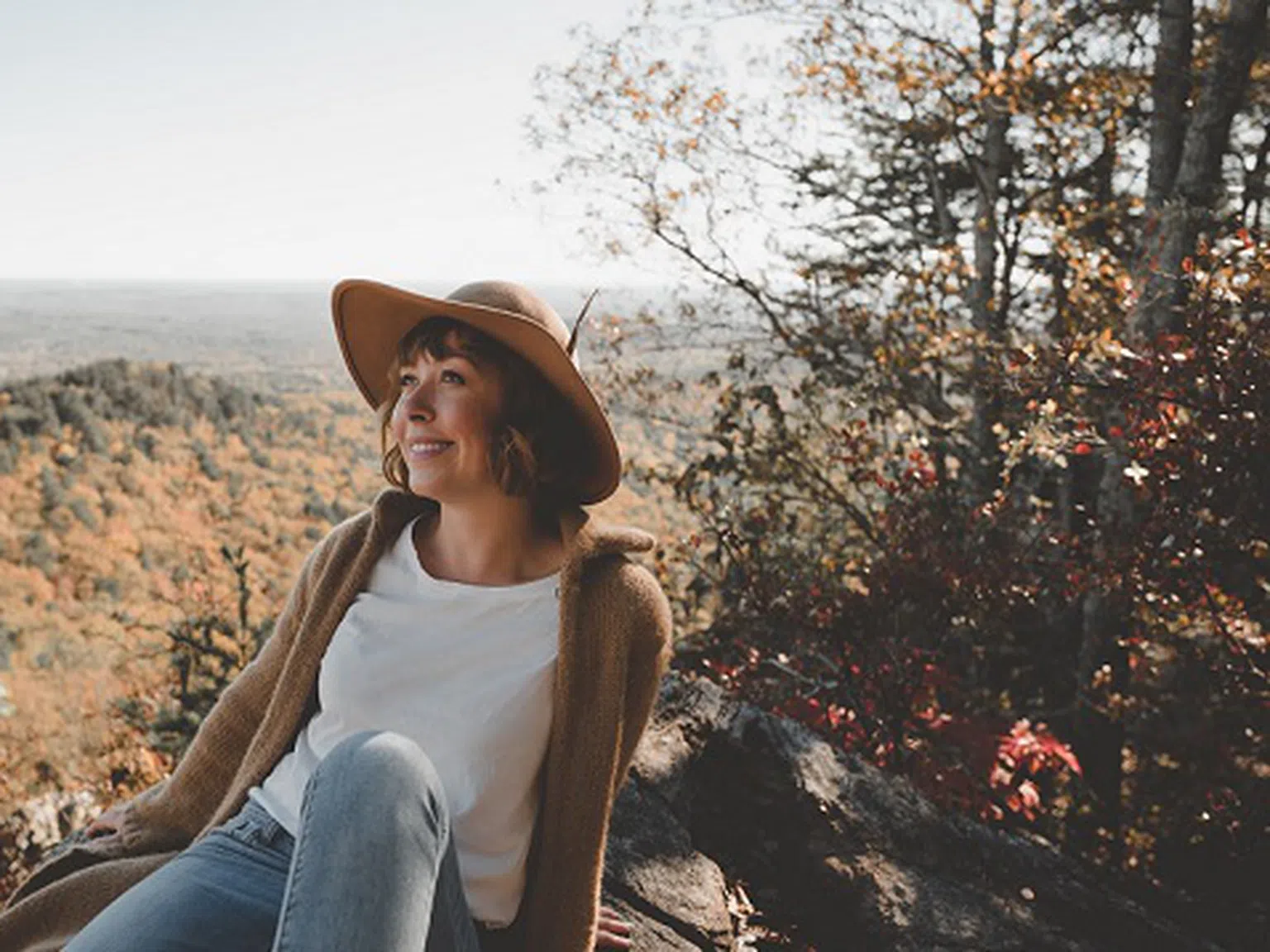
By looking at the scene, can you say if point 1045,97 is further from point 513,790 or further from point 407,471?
point 513,790

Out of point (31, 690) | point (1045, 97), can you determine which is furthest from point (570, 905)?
point (31, 690)

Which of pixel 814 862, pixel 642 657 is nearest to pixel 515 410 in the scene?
pixel 642 657

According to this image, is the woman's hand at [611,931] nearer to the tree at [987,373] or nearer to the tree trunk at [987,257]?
the tree at [987,373]

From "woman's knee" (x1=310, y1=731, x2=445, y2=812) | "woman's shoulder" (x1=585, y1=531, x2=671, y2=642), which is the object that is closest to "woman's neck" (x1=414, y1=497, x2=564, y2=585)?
"woman's shoulder" (x1=585, y1=531, x2=671, y2=642)

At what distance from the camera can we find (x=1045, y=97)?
571 cm

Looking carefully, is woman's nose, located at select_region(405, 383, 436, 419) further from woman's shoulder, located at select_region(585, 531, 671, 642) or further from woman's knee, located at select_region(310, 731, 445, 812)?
woman's knee, located at select_region(310, 731, 445, 812)

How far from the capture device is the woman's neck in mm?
2018

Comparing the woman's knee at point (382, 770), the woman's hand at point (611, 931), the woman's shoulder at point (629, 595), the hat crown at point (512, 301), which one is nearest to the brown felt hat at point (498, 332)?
the hat crown at point (512, 301)

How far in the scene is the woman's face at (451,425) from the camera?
6.45 ft

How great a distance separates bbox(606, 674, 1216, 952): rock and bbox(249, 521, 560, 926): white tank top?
2.17 ft

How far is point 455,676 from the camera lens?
188 cm

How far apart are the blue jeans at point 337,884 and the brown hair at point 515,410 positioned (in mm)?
609

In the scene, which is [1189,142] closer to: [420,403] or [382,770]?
[420,403]

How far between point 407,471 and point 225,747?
70 cm
